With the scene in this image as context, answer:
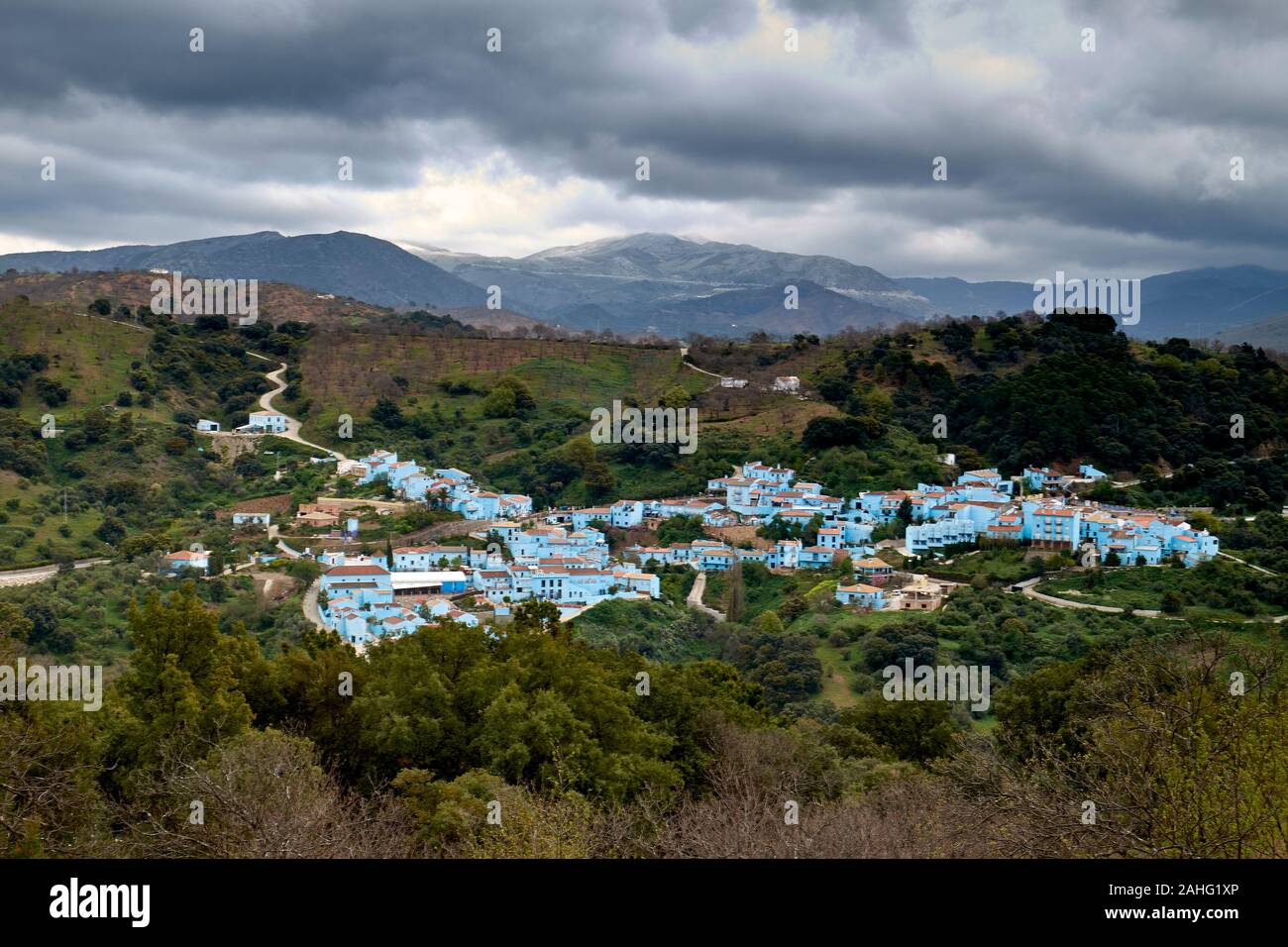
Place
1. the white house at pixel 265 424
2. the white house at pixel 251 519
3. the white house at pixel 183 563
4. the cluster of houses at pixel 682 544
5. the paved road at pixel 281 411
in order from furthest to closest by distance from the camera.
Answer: the white house at pixel 265 424 < the paved road at pixel 281 411 < the white house at pixel 251 519 < the white house at pixel 183 563 < the cluster of houses at pixel 682 544

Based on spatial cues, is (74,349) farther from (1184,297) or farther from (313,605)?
(1184,297)

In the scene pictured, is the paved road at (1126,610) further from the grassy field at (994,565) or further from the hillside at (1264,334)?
the hillside at (1264,334)

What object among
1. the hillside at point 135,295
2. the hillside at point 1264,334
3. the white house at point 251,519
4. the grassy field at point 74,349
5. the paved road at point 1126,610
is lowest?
the paved road at point 1126,610

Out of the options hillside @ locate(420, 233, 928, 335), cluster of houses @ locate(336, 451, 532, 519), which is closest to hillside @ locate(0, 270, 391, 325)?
cluster of houses @ locate(336, 451, 532, 519)

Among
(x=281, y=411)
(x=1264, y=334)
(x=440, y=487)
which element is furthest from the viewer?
(x=1264, y=334)

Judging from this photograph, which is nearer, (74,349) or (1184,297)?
(74,349)

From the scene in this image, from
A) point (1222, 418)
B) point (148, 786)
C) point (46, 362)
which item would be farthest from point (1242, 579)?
point (46, 362)

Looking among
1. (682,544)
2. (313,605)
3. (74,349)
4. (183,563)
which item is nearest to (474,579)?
(313,605)

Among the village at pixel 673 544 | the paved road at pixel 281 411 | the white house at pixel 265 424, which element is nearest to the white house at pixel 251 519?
the village at pixel 673 544
